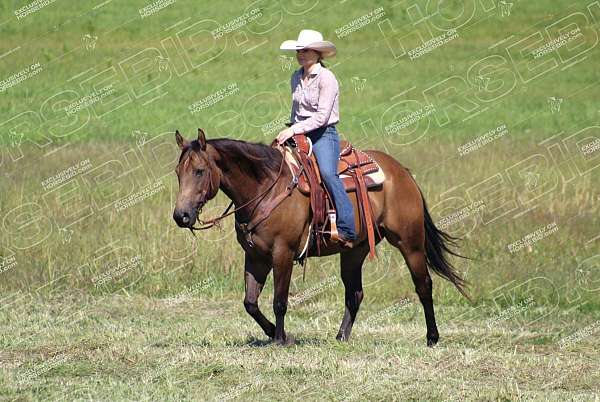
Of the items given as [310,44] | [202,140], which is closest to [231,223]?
[310,44]

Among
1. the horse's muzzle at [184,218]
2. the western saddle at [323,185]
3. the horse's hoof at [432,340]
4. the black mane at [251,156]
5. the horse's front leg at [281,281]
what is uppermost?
the black mane at [251,156]

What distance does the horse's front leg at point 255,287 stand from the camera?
10531mm

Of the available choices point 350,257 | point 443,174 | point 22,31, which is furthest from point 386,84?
point 350,257

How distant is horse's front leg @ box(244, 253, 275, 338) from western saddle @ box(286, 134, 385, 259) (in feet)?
1.78

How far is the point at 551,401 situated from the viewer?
27.6ft

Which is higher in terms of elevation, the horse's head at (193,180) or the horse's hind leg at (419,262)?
the horse's head at (193,180)

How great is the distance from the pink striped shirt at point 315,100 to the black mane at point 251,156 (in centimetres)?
32

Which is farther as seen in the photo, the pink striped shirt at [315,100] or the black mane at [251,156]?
the pink striped shirt at [315,100]

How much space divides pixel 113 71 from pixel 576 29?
14383mm

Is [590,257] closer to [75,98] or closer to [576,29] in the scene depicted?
[75,98]

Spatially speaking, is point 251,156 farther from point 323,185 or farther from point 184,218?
point 184,218

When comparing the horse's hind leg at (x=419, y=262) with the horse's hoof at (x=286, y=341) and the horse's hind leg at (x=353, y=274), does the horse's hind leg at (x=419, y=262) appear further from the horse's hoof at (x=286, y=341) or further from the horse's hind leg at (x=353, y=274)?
the horse's hoof at (x=286, y=341)

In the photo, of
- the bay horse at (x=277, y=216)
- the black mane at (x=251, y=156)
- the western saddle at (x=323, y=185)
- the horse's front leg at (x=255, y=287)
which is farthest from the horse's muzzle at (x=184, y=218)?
the western saddle at (x=323, y=185)

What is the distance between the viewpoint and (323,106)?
10.6 m
